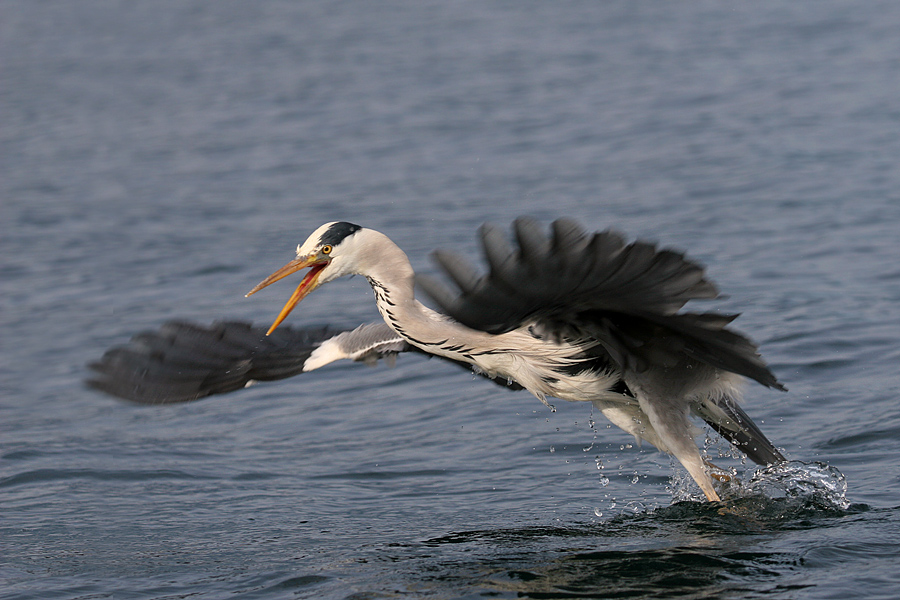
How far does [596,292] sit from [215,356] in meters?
2.81

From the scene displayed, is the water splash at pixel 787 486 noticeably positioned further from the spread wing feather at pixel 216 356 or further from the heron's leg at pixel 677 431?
the spread wing feather at pixel 216 356

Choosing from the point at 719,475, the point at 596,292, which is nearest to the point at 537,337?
the point at 596,292

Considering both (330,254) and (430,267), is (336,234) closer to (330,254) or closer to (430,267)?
(330,254)

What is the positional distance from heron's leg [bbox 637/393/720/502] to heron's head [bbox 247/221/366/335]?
158 cm

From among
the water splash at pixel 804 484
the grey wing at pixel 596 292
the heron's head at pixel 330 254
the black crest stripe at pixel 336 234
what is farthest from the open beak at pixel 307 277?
the water splash at pixel 804 484

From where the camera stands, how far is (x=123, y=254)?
12.9m

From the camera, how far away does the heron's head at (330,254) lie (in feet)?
19.6

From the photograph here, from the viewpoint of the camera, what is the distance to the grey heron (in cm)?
480

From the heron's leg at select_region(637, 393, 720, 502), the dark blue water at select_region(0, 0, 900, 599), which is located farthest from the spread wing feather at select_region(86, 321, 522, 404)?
the heron's leg at select_region(637, 393, 720, 502)

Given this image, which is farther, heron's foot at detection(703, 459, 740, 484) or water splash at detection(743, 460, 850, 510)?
heron's foot at detection(703, 459, 740, 484)

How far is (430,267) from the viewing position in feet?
36.3

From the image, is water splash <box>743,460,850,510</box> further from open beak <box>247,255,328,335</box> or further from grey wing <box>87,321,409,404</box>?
open beak <box>247,255,328,335</box>

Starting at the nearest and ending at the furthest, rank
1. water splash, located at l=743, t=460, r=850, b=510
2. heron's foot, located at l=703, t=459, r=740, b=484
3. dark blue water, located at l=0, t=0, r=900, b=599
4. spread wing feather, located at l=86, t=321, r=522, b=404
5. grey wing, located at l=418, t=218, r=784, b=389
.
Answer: grey wing, located at l=418, t=218, r=784, b=389, dark blue water, located at l=0, t=0, r=900, b=599, water splash, located at l=743, t=460, r=850, b=510, heron's foot, located at l=703, t=459, r=740, b=484, spread wing feather, located at l=86, t=321, r=522, b=404

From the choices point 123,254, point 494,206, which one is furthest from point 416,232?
point 123,254
